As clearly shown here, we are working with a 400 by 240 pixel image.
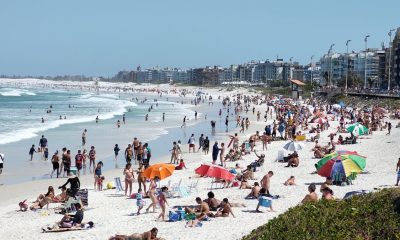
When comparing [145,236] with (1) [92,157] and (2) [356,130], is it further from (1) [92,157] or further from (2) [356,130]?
(2) [356,130]

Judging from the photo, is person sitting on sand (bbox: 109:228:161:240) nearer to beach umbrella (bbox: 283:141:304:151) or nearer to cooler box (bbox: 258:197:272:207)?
cooler box (bbox: 258:197:272:207)

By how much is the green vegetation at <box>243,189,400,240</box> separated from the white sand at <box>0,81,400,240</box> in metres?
2.28

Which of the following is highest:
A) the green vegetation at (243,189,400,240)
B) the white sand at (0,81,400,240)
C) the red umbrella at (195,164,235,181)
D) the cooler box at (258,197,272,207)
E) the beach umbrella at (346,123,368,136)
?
the green vegetation at (243,189,400,240)

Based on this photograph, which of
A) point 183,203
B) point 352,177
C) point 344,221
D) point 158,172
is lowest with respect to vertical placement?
point 183,203

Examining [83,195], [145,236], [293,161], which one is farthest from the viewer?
[293,161]

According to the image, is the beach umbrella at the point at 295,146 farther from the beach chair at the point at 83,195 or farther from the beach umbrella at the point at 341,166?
the beach chair at the point at 83,195

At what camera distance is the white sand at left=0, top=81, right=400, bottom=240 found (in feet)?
36.9

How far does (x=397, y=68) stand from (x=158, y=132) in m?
56.8

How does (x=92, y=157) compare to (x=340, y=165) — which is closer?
(x=340, y=165)

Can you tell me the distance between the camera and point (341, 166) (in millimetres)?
14867

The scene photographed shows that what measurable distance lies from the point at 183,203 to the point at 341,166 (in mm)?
4414

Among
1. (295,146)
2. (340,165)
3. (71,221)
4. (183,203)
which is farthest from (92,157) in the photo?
(340,165)

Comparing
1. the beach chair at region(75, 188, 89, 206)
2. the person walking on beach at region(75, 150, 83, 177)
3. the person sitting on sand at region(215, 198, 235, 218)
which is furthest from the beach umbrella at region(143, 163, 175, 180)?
the person walking on beach at region(75, 150, 83, 177)

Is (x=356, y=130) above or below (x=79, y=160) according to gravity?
above
